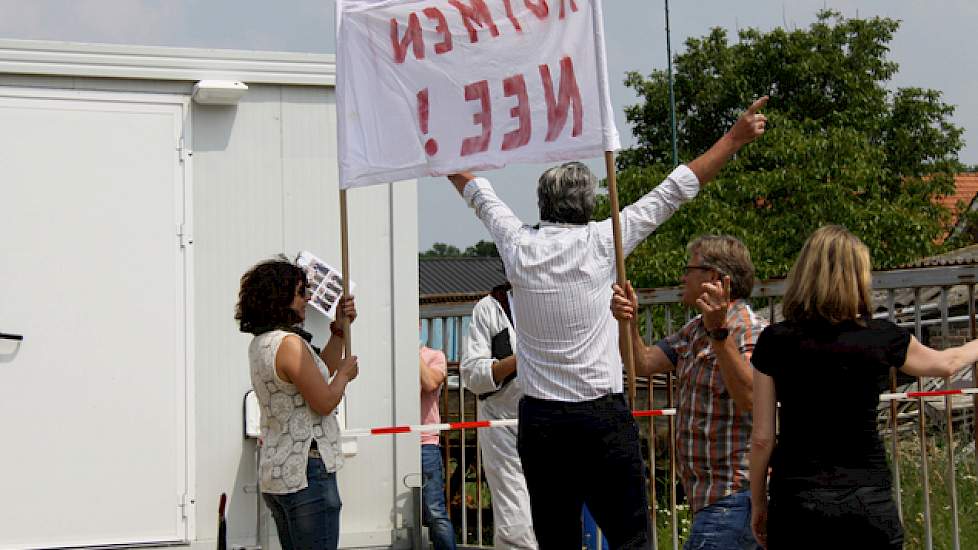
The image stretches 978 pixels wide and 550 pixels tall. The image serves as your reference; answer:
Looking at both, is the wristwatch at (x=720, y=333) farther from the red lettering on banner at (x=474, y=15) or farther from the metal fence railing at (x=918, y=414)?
the metal fence railing at (x=918, y=414)

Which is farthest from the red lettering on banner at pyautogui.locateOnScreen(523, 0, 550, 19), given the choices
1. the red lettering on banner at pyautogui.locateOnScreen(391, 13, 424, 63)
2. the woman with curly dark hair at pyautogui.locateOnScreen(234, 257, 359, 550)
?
the woman with curly dark hair at pyautogui.locateOnScreen(234, 257, 359, 550)

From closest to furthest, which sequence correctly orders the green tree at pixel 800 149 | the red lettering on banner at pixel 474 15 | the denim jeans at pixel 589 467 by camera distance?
the denim jeans at pixel 589 467 → the red lettering on banner at pixel 474 15 → the green tree at pixel 800 149

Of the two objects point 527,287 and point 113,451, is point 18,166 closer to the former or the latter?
point 113,451

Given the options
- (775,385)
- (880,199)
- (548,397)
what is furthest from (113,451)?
(880,199)

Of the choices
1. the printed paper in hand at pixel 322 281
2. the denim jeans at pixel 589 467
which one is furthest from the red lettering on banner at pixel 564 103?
the printed paper in hand at pixel 322 281

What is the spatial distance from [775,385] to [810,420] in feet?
0.56

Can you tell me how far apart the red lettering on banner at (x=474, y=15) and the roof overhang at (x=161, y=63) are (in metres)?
2.90

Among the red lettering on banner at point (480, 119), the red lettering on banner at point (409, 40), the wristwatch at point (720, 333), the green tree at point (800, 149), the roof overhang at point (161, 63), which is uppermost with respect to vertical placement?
the green tree at point (800, 149)

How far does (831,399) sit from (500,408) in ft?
9.98

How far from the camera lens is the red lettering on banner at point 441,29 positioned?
5062 mm

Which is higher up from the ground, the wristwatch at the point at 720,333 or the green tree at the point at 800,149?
the green tree at the point at 800,149

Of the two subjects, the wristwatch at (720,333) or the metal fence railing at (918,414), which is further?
the metal fence railing at (918,414)

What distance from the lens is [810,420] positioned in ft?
12.9

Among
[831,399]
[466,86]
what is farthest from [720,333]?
[466,86]
